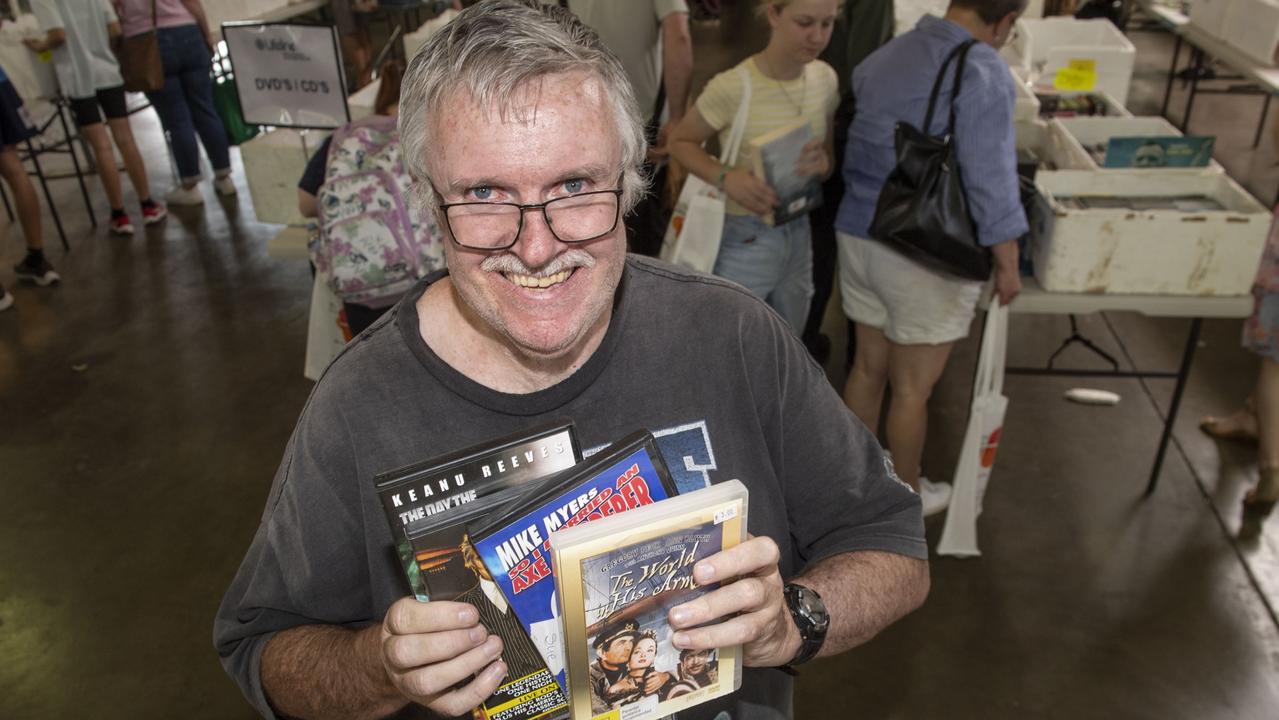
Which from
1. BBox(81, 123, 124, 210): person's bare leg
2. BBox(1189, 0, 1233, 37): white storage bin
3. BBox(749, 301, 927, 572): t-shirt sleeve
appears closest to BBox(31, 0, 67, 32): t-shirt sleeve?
BBox(81, 123, 124, 210): person's bare leg

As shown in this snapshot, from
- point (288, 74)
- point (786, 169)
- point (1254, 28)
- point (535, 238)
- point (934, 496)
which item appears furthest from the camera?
point (1254, 28)

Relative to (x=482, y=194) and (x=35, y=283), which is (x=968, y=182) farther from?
(x=35, y=283)

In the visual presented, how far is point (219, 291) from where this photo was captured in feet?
18.2

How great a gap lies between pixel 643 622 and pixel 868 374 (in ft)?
8.48

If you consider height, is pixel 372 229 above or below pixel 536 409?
below

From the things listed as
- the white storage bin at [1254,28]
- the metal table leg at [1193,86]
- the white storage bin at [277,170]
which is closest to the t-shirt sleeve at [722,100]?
the white storage bin at [277,170]

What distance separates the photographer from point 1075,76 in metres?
4.62

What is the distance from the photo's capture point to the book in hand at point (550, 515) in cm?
95

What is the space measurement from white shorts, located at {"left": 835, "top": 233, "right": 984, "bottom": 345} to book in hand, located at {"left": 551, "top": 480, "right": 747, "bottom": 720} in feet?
7.06

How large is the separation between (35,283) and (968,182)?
5352 mm

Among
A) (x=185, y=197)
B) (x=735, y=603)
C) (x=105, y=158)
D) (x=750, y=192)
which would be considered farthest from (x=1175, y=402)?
(x=185, y=197)

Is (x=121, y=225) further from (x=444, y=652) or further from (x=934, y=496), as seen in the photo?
(x=444, y=652)

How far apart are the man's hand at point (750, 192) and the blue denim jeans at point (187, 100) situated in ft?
15.3

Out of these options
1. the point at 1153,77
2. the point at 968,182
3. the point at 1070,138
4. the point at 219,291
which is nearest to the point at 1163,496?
the point at 1070,138
